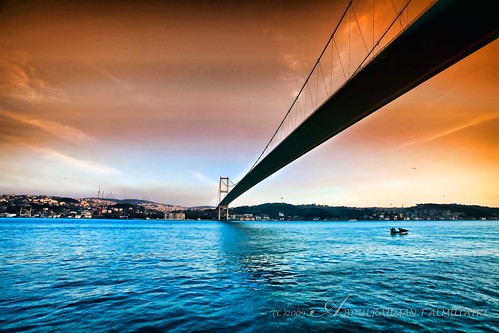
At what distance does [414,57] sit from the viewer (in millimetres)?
13477

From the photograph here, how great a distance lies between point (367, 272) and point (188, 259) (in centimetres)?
1049

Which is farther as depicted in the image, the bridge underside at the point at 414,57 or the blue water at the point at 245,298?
the bridge underside at the point at 414,57

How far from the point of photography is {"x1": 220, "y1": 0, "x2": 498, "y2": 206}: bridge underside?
1066cm

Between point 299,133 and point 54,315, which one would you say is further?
point 299,133

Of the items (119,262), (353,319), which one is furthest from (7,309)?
(353,319)

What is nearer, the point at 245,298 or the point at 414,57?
the point at 245,298

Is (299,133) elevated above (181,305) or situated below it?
above

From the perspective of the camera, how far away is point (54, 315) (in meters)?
6.79

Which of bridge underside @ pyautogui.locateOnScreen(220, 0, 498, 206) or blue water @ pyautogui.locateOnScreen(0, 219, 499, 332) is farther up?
bridge underside @ pyautogui.locateOnScreen(220, 0, 498, 206)

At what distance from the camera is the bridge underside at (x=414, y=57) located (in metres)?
10.7

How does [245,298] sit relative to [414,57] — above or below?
below

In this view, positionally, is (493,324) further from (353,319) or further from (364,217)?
(364,217)

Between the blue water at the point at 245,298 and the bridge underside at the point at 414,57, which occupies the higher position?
the bridge underside at the point at 414,57

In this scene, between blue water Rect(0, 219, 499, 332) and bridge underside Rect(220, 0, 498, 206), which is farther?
bridge underside Rect(220, 0, 498, 206)
